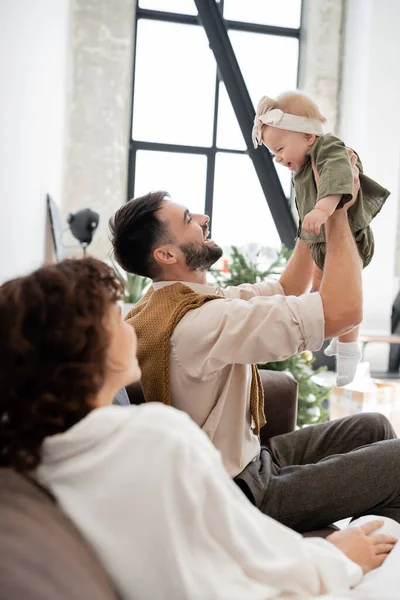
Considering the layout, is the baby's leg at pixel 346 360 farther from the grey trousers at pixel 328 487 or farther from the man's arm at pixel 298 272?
the grey trousers at pixel 328 487

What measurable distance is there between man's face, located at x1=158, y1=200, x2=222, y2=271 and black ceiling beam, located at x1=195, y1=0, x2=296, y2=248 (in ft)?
13.6

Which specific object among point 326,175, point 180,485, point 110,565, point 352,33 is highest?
point 352,33

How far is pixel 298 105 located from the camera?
199cm

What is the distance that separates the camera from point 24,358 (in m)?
0.73

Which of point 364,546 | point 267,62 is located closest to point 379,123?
point 267,62

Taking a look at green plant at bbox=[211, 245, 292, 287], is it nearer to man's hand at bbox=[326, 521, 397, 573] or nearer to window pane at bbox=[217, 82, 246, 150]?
man's hand at bbox=[326, 521, 397, 573]

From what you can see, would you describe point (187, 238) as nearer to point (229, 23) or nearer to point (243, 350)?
point (243, 350)

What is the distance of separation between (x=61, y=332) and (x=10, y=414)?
4.5 inches

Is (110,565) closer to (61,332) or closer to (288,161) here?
(61,332)

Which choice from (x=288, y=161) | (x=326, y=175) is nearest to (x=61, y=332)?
(x=326, y=175)

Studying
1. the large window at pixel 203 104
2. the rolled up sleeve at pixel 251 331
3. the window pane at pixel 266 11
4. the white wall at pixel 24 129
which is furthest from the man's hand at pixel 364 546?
the window pane at pixel 266 11

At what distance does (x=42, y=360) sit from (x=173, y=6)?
22.6 feet

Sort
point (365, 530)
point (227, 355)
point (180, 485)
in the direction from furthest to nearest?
point (227, 355)
point (365, 530)
point (180, 485)

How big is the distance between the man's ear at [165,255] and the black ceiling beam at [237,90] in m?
4.20
